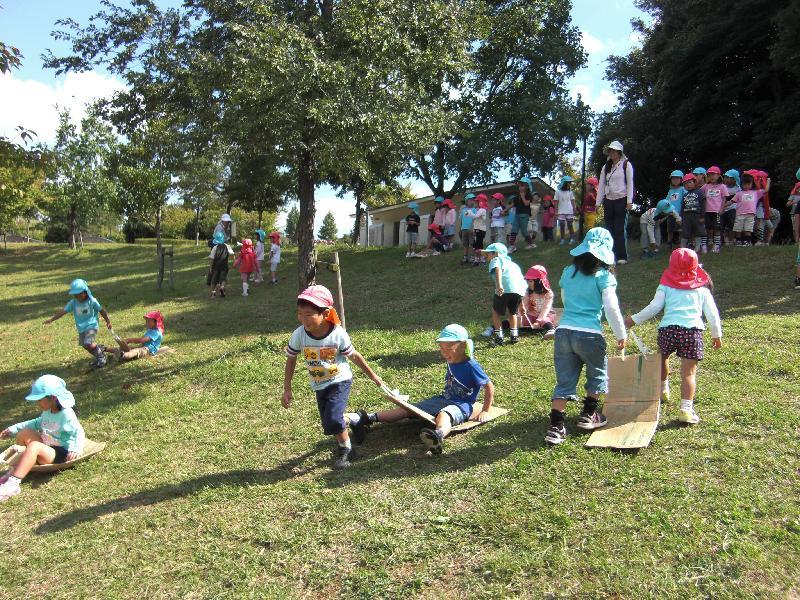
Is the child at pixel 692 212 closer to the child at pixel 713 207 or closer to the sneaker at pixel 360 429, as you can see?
the child at pixel 713 207

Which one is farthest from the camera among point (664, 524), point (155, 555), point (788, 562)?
point (155, 555)

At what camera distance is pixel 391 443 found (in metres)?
5.98

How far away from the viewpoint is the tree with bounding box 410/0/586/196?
2254 centimetres

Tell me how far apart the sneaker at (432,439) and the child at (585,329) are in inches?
38.6

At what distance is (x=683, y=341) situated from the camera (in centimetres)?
566

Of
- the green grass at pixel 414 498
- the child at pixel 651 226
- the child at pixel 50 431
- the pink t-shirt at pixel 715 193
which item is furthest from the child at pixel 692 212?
the child at pixel 50 431

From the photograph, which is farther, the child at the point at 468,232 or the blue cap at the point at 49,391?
the child at the point at 468,232

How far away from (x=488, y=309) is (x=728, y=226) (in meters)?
7.75

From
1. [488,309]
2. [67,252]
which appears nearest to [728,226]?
[488,309]

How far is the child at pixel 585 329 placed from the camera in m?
5.39

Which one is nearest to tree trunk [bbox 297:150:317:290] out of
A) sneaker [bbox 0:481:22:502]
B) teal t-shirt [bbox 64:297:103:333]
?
teal t-shirt [bbox 64:297:103:333]

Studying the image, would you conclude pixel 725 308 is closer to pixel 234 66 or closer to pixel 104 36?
pixel 234 66

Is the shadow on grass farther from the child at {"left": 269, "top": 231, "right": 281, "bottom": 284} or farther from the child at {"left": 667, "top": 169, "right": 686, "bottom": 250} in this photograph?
the child at {"left": 269, "top": 231, "right": 281, "bottom": 284}

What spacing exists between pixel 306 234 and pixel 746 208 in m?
10.7
